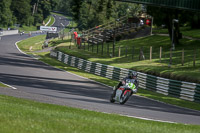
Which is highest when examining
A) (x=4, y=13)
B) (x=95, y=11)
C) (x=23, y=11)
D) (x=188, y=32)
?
(x=188, y=32)

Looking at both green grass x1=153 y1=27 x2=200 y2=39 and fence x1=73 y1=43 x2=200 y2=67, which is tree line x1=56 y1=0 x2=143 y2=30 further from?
green grass x1=153 y1=27 x2=200 y2=39

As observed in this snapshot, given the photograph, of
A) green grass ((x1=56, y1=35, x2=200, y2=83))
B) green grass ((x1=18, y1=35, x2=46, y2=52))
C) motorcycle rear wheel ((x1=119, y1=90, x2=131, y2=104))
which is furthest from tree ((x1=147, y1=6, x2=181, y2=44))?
green grass ((x1=18, y1=35, x2=46, y2=52))

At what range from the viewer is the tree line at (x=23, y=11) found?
428 ft

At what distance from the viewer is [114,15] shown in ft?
379

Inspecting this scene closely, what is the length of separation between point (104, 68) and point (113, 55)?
10884 mm

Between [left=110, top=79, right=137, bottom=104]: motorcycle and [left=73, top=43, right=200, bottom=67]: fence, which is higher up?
[left=110, top=79, right=137, bottom=104]: motorcycle

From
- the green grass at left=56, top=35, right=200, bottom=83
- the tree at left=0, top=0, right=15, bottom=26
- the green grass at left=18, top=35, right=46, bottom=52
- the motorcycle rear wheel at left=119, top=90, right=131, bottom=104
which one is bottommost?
the green grass at left=18, top=35, right=46, bottom=52

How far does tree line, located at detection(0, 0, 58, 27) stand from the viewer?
428 feet

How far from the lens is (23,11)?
148375 millimetres

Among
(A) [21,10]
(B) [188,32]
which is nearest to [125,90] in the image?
(B) [188,32]

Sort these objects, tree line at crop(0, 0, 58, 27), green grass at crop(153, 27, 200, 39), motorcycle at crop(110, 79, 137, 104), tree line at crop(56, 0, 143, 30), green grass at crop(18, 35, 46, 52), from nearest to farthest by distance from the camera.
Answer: motorcycle at crop(110, 79, 137, 104)
tree line at crop(56, 0, 143, 30)
green grass at crop(153, 27, 200, 39)
green grass at crop(18, 35, 46, 52)
tree line at crop(0, 0, 58, 27)

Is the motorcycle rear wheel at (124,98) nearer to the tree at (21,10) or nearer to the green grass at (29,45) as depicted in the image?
the green grass at (29,45)

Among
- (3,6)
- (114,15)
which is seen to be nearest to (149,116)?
(114,15)

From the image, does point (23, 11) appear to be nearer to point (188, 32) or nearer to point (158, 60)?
point (188, 32)
